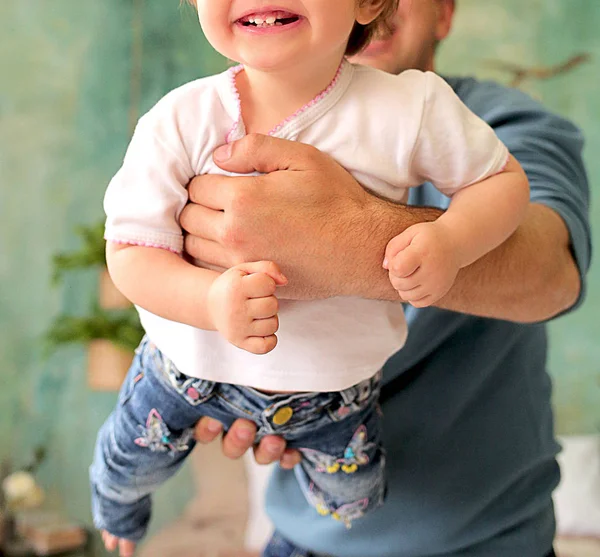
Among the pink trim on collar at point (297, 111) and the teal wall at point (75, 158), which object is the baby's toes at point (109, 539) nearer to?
the pink trim on collar at point (297, 111)

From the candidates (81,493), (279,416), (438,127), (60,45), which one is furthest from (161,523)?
(438,127)

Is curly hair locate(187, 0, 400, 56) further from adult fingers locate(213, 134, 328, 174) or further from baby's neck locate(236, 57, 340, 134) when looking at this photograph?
adult fingers locate(213, 134, 328, 174)

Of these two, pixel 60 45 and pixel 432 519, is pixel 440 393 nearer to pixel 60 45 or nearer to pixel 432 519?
pixel 432 519

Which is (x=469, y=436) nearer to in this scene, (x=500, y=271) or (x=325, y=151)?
(x=500, y=271)

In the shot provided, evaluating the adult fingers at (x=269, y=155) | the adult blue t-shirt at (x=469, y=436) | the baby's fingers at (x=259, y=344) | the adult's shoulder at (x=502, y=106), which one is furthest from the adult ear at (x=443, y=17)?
the baby's fingers at (x=259, y=344)

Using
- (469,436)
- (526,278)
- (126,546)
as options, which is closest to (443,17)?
(526,278)

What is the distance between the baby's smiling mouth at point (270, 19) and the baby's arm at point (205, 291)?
0.27 metres

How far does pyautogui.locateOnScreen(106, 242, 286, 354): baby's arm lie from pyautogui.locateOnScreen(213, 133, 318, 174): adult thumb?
139mm

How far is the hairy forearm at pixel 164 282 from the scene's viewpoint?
2.90 feet

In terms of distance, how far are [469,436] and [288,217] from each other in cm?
71

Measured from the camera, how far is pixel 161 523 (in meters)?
3.73

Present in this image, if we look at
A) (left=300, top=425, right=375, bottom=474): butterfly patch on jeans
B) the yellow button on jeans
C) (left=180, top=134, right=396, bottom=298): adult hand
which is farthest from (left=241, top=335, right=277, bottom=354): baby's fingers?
(left=300, top=425, right=375, bottom=474): butterfly patch on jeans

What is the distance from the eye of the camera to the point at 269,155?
3.00 ft

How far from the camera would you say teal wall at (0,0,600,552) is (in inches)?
142
